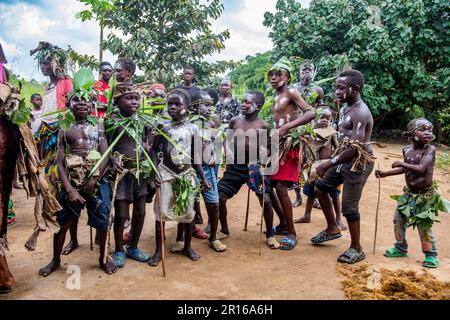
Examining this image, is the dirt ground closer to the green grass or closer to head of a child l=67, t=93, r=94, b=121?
head of a child l=67, t=93, r=94, b=121

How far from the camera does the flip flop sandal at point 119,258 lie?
3.79 m

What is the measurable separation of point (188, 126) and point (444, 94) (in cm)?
1034

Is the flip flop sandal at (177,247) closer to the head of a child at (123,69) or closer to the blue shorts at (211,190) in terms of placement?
the blue shorts at (211,190)

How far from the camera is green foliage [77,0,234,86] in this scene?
943cm

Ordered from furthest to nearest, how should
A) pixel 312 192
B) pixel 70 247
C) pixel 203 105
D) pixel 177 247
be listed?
pixel 312 192 → pixel 203 105 → pixel 177 247 → pixel 70 247

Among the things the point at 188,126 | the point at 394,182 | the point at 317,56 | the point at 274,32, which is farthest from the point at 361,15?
the point at 188,126

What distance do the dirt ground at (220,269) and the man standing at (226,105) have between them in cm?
179

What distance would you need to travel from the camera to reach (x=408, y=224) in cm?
420

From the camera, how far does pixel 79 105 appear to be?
11.7 feet

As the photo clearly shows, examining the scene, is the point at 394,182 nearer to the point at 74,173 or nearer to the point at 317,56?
the point at 317,56

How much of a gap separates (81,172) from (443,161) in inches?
369

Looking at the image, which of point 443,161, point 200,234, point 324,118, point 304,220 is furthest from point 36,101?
point 443,161

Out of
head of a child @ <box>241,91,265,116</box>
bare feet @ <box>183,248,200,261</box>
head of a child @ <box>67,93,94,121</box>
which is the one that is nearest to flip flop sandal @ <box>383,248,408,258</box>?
bare feet @ <box>183,248,200,261</box>

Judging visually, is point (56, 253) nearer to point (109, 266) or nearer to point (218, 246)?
point (109, 266)
